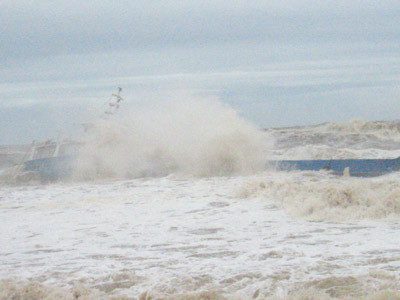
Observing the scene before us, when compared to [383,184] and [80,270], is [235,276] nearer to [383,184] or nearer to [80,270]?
[80,270]

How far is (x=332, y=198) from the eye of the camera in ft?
38.7

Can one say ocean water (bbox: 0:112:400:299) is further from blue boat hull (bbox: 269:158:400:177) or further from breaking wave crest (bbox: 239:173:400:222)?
blue boat hull (bbox: 269:158:400:177)

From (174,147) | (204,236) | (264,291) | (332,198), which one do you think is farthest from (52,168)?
(264,291)

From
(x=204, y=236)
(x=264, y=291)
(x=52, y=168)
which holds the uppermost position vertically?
(x=264, y=291)

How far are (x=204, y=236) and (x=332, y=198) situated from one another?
328 cm

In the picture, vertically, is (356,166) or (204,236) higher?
(204,236)

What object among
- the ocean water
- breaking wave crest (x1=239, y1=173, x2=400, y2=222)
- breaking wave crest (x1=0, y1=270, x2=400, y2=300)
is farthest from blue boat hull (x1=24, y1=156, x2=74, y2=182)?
breaking wave crest (x1=0, y1=270, x2=400, y2=300)

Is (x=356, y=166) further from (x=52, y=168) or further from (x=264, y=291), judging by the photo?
(x=264, y=291)

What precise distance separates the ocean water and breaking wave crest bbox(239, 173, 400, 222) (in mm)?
28

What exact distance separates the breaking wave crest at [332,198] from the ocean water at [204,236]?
3 cm

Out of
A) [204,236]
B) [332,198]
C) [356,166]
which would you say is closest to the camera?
[204,236]

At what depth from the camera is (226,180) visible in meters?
17.7

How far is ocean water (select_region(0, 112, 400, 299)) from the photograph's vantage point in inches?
270

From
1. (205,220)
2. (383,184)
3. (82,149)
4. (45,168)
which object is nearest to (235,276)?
(205,220)
